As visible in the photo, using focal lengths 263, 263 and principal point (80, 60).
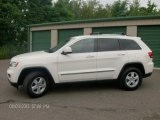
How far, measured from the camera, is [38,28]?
21.8 m

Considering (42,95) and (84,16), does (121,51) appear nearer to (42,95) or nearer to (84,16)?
(42,95)

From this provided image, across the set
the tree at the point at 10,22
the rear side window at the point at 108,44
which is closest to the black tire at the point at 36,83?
the rear side window at the point at 108,44

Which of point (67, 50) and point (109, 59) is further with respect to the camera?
point (109, 59)

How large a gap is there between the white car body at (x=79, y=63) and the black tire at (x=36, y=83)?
24 cm

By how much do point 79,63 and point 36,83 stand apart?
140 centimetres

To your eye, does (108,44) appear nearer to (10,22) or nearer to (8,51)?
(8,51)

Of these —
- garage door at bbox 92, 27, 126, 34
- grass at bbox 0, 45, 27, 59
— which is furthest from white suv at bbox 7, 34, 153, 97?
grass at bbox 0, 45, 27, 59

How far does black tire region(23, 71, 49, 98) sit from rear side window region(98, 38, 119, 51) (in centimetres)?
201

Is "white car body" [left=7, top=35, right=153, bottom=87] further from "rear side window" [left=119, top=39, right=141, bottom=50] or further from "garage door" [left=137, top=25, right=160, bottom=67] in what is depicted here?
"garage door" [left=137, top=25, right=160, bottom=67]

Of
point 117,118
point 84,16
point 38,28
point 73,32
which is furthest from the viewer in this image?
point 84,16

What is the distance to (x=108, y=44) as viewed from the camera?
848 cm

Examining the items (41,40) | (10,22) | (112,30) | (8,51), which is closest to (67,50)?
(112,30)

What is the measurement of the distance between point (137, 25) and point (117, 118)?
9708mm

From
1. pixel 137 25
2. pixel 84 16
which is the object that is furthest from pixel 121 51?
pixel 84 16
